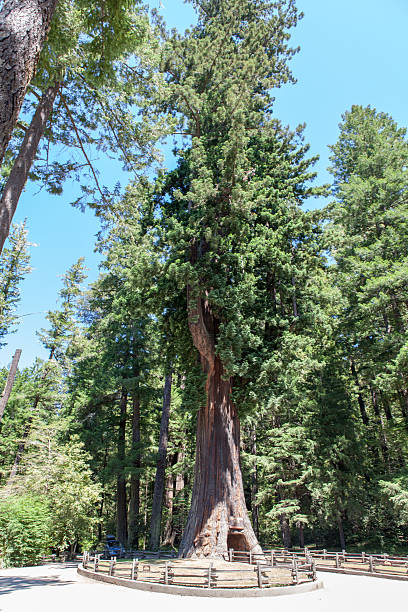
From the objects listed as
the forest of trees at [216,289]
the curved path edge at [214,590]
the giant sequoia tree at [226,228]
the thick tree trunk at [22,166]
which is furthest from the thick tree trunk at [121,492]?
the thick tree trunk at [22,166]

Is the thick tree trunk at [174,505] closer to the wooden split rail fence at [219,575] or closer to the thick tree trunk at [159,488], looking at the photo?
the thick tree trunk at [159,488]

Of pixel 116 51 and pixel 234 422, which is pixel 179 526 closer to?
pixel 234 422

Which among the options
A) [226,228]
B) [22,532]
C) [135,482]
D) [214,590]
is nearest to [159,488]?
[135,482]

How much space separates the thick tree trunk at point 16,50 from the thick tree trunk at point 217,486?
9360mm

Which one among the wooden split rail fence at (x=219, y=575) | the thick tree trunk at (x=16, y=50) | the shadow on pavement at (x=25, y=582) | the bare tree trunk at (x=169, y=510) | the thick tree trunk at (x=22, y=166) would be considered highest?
the thick tree trunk at (x=22, y=166)

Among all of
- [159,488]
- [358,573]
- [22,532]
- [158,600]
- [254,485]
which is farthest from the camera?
[254,485]

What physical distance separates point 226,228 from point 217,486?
8451 millimetres

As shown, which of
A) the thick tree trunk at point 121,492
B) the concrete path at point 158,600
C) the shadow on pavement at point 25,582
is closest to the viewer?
the concrete path at point 158,600

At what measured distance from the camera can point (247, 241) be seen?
41.7 feet

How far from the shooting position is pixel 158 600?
714cm

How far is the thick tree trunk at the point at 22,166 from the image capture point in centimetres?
551

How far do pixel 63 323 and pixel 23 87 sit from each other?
26415mm

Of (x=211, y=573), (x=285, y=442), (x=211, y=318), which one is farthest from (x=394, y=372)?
(x=211, y=573)

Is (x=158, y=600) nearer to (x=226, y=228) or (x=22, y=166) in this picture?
(x=22, y=166)
